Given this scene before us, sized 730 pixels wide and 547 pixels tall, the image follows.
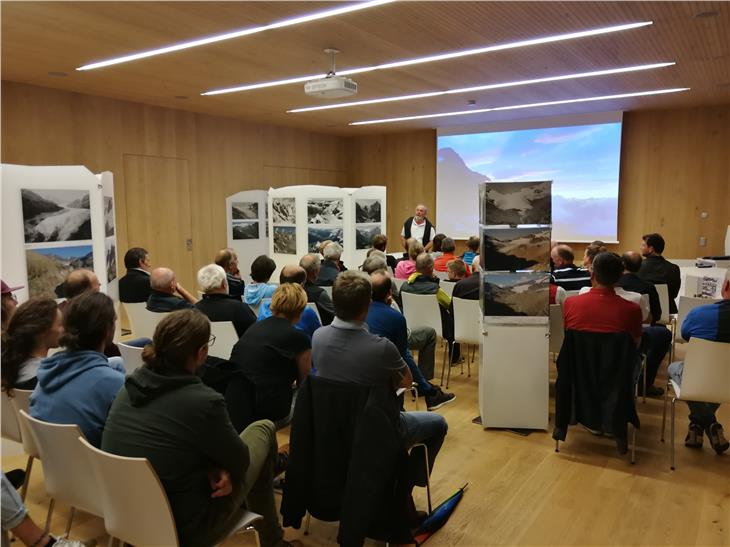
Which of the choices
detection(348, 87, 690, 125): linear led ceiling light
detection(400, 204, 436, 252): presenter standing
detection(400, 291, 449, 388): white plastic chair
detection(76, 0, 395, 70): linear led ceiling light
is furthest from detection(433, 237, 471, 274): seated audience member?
detection(348, 87, 690, 125): linear led ceiling light

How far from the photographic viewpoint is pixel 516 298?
152 inches

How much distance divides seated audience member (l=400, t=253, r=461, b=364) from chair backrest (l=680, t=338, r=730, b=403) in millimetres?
2090

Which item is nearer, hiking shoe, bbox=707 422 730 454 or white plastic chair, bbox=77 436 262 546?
white plastic chair, bbox=77 436 262 546

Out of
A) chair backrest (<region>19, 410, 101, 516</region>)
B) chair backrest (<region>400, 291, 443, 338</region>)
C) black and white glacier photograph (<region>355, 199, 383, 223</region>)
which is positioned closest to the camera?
chair backrest (<region>19, 410, 101, 516</region>)

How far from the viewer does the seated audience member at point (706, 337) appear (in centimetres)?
329

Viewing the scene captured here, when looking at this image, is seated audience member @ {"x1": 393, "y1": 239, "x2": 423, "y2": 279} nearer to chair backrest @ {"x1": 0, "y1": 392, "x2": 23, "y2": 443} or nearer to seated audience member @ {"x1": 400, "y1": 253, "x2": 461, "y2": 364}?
seated audience member @ {"x1": 400, "y1": 253, "x2": 461, "y2": 364}

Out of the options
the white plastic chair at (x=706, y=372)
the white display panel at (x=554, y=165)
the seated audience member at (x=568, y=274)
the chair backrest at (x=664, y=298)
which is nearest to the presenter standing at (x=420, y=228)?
the white display panel at (x=554, y=165)

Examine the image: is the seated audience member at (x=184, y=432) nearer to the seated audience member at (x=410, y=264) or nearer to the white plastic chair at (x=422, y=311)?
the white plastic chair at (x=422, y=311)

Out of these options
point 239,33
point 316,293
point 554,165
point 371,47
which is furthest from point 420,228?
point 239,33

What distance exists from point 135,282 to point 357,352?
9.65 ft

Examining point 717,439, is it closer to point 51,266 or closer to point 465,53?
point 465,53

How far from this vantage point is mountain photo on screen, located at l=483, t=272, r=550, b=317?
12.6 feet

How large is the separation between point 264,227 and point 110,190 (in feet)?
18.2

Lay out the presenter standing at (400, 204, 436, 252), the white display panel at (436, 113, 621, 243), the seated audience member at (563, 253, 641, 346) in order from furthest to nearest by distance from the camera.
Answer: the white display panel at (436, 113, 621, 243)
the presenter standing at (400, 204, 436, 252)
the seated audience member at (563, 253, 641, 346)
